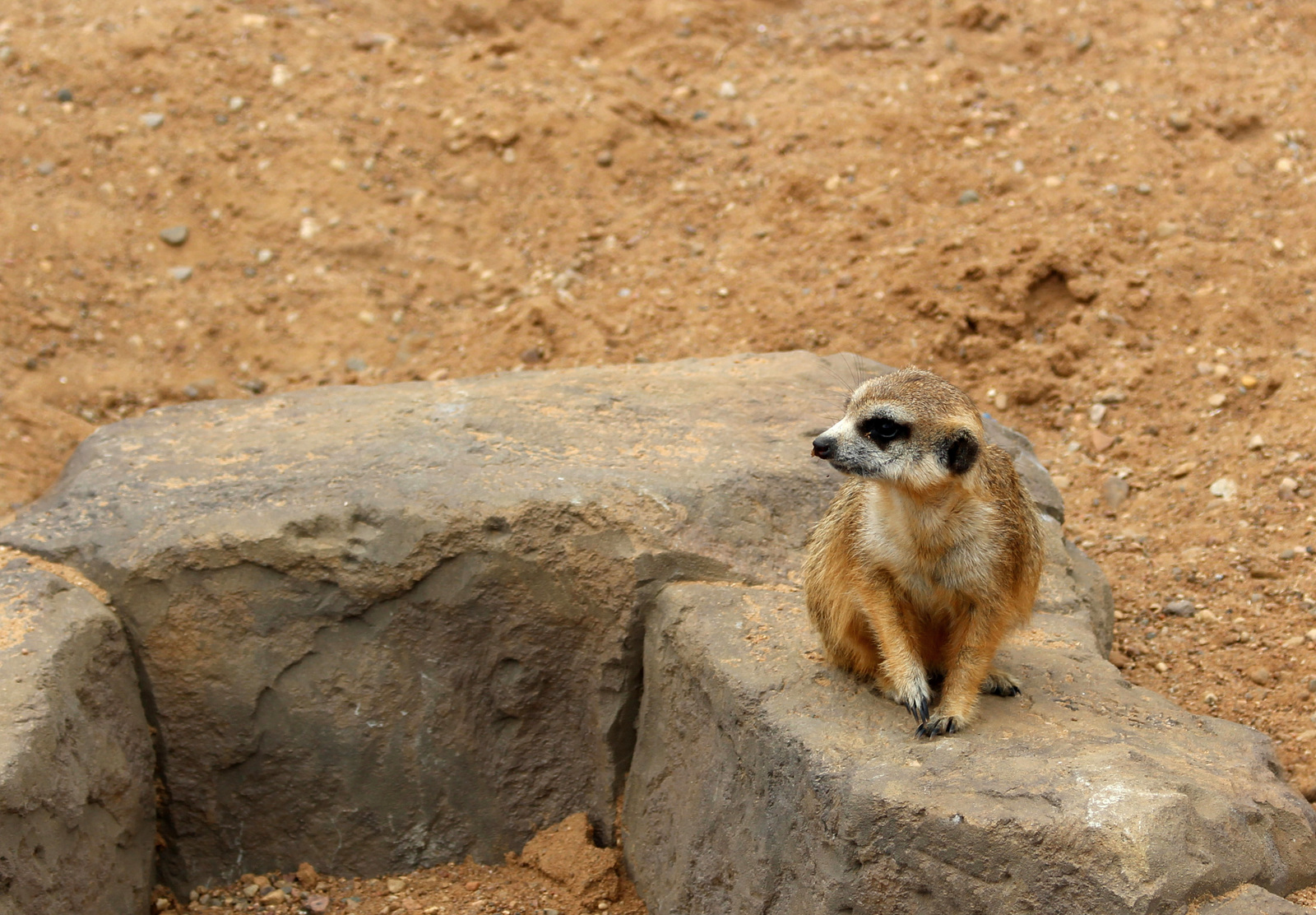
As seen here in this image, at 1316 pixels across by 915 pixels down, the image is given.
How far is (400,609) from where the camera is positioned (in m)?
4.13

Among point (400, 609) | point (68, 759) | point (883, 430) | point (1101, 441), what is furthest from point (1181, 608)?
point (68, 759)

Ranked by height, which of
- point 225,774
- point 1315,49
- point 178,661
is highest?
point 1315,49

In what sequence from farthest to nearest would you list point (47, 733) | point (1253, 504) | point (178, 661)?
1. point (1253, 504)
2. point (178, 661)
3. point (47, 733)

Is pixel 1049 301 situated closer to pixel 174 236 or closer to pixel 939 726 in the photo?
pixel 939 726

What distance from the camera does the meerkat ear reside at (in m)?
3.11

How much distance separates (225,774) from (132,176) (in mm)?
4976

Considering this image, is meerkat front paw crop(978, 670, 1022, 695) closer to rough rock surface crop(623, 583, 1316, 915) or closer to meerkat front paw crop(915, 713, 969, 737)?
rough rock surface crop(623, 583, 1316, 915)

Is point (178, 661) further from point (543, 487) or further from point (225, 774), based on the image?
point (543, 487)

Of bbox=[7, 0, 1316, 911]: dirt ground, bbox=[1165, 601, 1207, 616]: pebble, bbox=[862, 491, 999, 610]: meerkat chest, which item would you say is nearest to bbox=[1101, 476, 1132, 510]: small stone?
bbox=[7, 0, 1316, 911]: dirt ground

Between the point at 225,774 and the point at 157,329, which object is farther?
the point at 157,329

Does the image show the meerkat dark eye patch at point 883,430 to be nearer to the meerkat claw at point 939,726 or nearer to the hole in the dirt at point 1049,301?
the meerkat claw at point 939,726

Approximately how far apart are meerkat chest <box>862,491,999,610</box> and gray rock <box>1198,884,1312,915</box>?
917 mm

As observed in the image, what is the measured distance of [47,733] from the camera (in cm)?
351

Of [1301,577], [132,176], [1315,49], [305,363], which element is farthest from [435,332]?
[1315,49]
